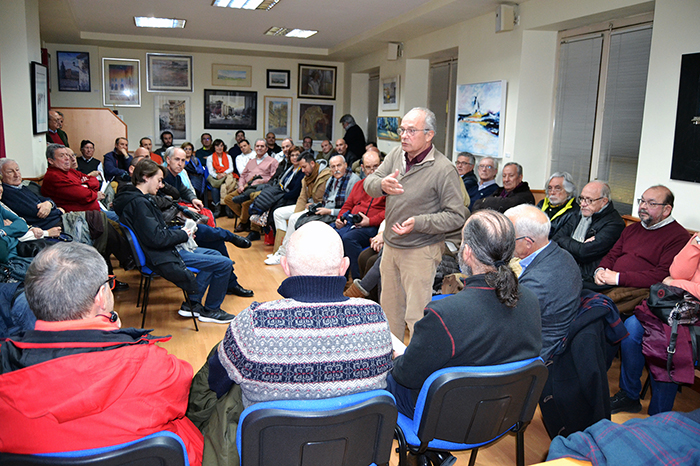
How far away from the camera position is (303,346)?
4.77ft

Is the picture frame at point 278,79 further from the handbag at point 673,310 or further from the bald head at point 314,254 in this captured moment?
the bald head at point 314,254

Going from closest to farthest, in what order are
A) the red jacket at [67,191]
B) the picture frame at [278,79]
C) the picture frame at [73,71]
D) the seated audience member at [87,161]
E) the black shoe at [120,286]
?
the red jacket at [67,191]
the black shoe at [120,286]
the seated audience member at [87,161]
the picture frame at [73,71]
the picture frame at [278,79]

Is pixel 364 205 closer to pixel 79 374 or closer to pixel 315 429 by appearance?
pixel 315 429

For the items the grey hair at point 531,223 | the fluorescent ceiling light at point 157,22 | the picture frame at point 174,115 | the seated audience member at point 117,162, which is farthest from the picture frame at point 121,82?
the grey hair at point 531,223

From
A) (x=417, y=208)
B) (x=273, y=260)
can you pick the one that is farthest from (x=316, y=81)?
(x=417, y=208)

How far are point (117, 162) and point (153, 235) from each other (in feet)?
16.4

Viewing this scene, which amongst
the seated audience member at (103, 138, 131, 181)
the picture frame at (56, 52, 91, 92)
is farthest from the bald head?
the picture frame at (56, 52, 91, 92)

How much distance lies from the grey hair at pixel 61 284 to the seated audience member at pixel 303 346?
41 centimetres

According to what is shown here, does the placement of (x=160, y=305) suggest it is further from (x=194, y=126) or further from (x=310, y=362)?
(x=194, y=126)

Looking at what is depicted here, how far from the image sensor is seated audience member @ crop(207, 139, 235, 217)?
9202mm

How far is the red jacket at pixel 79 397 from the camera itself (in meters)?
1.28

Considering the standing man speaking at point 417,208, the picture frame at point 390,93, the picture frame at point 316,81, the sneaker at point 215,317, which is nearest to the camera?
the standing man speaking at point 417,208

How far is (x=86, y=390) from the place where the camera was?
130 cm

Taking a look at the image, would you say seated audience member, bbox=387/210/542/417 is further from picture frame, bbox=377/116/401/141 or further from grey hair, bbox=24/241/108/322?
picture frame, bbox=377/116/401/141
